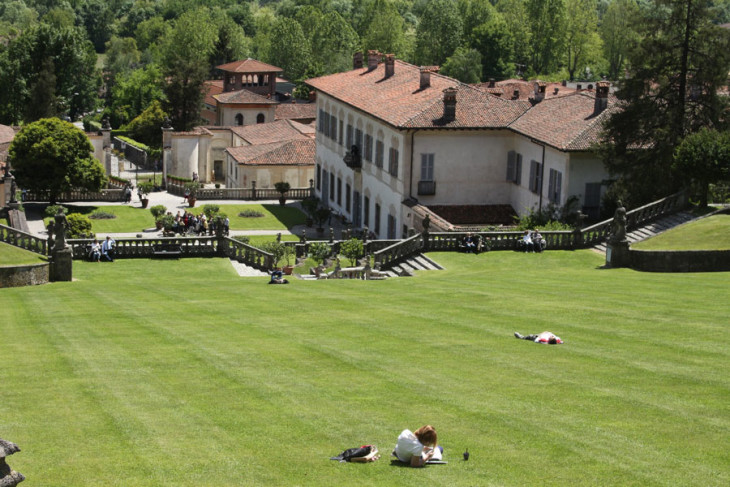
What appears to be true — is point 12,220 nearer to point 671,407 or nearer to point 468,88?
point 468,88

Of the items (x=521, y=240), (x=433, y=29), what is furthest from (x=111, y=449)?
(x=433, y=29)

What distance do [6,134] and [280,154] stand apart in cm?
2397

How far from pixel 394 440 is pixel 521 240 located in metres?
31.0

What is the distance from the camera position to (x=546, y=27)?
15838 centimetres

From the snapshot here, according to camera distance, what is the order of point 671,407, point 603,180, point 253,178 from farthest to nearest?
point 253,178, point 603,180, point 671,407

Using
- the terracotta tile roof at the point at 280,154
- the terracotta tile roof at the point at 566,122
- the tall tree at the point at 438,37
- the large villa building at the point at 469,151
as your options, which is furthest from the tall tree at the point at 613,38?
the terracotta tile roof at the point at 566,122

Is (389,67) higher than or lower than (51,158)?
higher

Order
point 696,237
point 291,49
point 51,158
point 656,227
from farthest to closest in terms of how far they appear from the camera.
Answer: point 291,49, point 51,158, point 656,227, point 696,237

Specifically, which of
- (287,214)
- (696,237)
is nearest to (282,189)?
(287,214)

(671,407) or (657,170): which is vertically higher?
(657,170)

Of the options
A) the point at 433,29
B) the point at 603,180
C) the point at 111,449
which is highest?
the point at 433,29

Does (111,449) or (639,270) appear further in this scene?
(639,270)

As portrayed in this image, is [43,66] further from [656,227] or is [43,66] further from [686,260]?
[686,260]

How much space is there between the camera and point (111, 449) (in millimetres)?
16188
